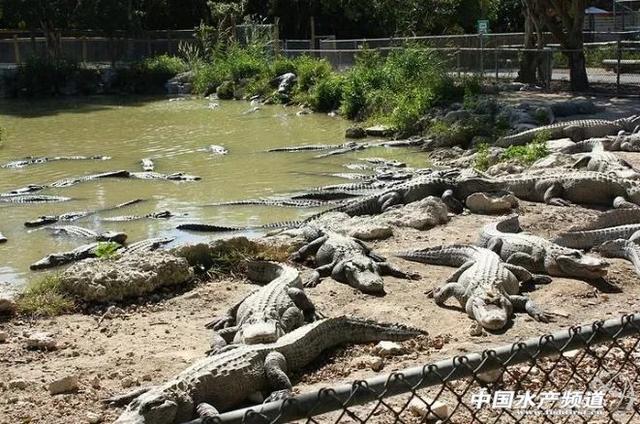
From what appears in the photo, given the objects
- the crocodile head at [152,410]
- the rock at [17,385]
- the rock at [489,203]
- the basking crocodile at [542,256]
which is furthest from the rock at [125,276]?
the rock at [489,203]

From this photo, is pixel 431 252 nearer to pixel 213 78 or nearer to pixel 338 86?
pixel 338 86

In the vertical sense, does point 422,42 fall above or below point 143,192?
above

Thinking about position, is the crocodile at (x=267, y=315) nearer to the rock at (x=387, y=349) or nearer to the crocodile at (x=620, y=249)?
the rock at (x=387, y=349)

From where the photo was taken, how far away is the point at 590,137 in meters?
14.9

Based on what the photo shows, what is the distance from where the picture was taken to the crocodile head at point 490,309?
598 centimetres

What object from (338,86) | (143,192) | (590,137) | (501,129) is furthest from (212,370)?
(338,86)

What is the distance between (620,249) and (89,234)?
680 cm

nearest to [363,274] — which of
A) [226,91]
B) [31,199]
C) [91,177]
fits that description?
[31,199]

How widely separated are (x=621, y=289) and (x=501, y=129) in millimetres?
10327

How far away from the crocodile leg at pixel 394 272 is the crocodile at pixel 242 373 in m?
1.81

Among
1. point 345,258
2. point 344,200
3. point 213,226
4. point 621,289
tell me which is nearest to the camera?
point 621,289

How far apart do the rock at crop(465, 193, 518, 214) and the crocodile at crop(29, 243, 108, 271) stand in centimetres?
472

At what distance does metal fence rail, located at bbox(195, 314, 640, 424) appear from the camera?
2.70 meters

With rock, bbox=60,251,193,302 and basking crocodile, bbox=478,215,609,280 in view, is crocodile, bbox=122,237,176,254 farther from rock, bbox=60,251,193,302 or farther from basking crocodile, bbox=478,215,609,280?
basking crocodile, bbox=478,215,609,280
